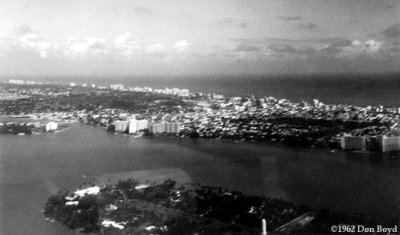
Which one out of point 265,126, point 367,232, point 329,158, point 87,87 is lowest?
point 367,232

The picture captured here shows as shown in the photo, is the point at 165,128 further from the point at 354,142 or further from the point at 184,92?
the point at 354,142

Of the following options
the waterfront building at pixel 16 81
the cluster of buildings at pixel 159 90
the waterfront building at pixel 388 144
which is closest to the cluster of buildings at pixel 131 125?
the cluster of buildings at pixel 159 90

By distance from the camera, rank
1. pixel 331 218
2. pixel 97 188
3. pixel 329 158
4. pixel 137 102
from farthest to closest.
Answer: pixel 137 102 → pixel 329 158 → pixel 97 188 → pixel 331 218

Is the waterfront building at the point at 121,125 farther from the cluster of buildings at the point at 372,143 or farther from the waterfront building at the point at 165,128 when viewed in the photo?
the cluster of buildings at the point at 372,143

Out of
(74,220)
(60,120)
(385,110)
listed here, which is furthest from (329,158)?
(60,120)

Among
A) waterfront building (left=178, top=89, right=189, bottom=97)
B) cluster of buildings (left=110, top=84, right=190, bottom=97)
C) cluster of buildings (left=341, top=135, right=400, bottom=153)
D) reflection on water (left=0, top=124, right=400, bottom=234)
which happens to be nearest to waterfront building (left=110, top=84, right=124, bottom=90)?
cluster of buildings (left=110, top=84, right=190, bottom=97)

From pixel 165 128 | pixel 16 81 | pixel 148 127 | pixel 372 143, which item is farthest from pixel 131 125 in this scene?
pixel 372 143

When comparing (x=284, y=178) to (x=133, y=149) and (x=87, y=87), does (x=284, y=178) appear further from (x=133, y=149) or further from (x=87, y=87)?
(x=87, y=87)

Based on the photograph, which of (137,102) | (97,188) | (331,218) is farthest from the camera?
(137,102)
